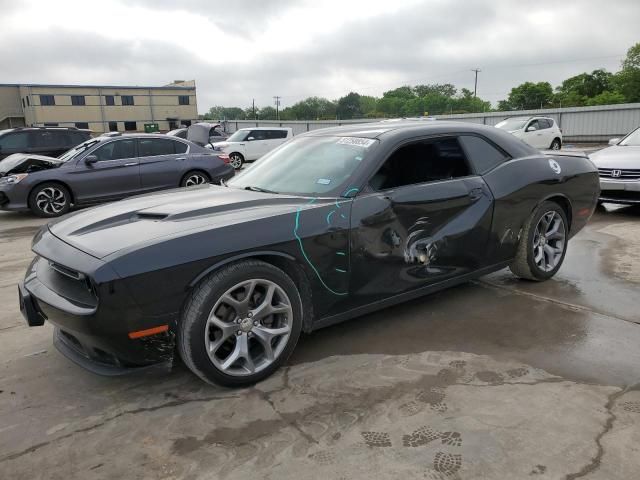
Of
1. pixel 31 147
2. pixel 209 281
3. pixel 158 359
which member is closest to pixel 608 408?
pixel 209 281

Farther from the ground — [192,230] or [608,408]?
[192,230]

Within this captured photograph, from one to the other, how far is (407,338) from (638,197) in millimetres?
5680

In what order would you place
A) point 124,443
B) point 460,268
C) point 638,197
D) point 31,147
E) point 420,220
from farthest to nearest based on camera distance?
1. point 31,147
2. point 638,197
3. point 460,268
4. point 420,220
5. point 124,443

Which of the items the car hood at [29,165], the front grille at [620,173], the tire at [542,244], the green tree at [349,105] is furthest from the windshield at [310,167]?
the green tree at [349,105]

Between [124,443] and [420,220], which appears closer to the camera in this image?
[124,443]

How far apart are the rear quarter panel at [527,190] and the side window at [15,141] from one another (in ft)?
39.4

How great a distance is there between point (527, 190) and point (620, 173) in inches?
170

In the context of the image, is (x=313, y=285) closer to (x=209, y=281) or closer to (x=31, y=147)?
(x=209, y=281)

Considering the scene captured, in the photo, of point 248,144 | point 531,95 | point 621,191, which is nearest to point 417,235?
point 621,191

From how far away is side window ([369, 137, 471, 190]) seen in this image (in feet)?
11.4

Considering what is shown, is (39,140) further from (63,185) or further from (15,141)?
(63,185)

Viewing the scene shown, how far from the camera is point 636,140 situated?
27.7 ft

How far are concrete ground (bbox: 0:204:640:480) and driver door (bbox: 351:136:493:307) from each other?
17.1 inches

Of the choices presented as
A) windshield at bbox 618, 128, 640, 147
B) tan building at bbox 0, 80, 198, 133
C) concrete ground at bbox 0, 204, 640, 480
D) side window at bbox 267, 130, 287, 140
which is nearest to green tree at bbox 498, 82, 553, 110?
tan building at bbox 0, 80, 198, 133
